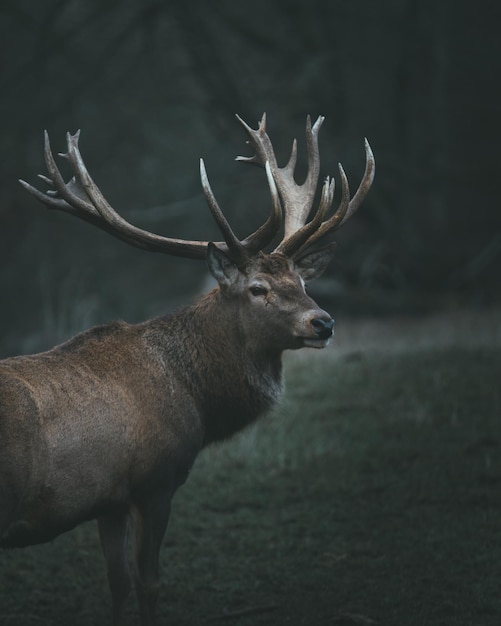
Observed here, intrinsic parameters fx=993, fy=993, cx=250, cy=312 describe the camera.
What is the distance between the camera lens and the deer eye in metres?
5.19

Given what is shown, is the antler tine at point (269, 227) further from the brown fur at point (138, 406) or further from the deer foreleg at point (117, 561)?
the deer foreleg at point (117, 561)

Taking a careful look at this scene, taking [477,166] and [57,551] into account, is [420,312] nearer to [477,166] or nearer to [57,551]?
[477,166]

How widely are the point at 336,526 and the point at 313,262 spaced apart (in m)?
1.73

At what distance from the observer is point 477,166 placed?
47.2 feet

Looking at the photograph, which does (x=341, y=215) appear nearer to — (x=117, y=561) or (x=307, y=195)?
(x=307, y=195)

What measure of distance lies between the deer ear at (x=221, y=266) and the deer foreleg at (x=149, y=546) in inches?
46.6

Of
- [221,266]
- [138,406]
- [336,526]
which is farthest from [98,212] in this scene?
[336,526]

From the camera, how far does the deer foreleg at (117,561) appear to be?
5.08 meters

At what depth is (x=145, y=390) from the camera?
490 cm

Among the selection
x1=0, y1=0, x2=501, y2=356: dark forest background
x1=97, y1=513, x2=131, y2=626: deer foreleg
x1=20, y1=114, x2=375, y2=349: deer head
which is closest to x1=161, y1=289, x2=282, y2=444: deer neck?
x1=20, y1=114, x2=375, y2=349: deer head

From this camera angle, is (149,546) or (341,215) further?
(341,215)

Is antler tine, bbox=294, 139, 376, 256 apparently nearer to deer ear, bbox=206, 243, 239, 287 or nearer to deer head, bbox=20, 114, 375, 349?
deer head, bbox=20, 114, 375, 349

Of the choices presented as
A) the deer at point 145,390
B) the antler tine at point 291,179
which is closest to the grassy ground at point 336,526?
the deer at point 145,390

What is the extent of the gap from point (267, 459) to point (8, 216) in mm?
8989
